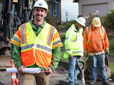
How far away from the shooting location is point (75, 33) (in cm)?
661

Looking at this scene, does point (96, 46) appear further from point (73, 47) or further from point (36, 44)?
point (36, 44)

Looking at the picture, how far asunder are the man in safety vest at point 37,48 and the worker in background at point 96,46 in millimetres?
3401

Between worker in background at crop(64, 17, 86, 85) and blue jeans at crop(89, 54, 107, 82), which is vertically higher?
worker in background at crop(64, 17, 86, 85)

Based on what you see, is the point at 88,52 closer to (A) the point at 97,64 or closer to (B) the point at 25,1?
(A) the point at 97,64

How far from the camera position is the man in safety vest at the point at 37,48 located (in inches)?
153

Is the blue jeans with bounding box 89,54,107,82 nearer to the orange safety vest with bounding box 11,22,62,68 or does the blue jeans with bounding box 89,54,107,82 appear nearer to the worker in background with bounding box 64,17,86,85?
the worker in background with bounding box 64,17,86,85

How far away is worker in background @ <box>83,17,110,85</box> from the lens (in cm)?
730

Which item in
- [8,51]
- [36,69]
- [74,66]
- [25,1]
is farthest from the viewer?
[8,51]

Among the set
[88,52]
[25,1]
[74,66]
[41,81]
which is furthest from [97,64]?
[41,81]

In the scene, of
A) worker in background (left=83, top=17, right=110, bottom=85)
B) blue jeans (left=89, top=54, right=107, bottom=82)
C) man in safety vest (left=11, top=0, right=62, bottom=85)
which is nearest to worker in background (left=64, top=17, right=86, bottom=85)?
worker in background (left=83, top=17, right=110, bottom=85)

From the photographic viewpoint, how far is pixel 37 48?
3.89 metres

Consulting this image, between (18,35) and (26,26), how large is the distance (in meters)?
0.18

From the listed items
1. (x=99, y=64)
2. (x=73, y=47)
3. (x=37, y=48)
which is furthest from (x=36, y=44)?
(x=99, y=64)

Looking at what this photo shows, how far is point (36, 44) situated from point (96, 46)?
3698mm
